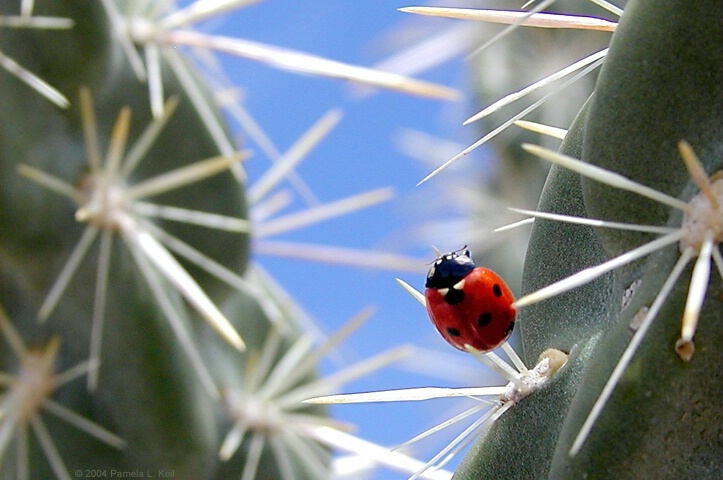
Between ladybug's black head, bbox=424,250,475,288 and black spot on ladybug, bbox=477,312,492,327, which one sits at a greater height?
ladybug's black head, bbox=424,250,475,288

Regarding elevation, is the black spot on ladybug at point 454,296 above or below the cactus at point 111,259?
below

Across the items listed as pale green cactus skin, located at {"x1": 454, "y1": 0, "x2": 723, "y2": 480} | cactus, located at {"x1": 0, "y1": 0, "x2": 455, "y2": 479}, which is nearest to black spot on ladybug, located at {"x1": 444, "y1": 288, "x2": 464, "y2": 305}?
pale green cactus skin, located at {"x1": 454, "y1": 0, "x2": 723, "y2": 480}

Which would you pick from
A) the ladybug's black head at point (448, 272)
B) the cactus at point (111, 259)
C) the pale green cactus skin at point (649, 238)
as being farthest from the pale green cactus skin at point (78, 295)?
the pale green cactus skin at point (649, 238)

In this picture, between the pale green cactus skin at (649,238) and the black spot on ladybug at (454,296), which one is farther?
the black spot on ladybug at (454,296)

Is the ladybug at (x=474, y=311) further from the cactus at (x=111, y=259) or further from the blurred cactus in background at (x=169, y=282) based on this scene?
the cactus at (x=111, y=259)

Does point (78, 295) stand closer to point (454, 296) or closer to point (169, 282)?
point (169, 282)

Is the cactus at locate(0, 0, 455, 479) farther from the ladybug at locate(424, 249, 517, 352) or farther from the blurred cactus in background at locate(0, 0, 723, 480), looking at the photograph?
the ladybug at locate(424, 249, 517, 352)

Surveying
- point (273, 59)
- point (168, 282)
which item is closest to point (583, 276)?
point (168, 282)

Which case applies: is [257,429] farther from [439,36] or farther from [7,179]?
[439,36]
